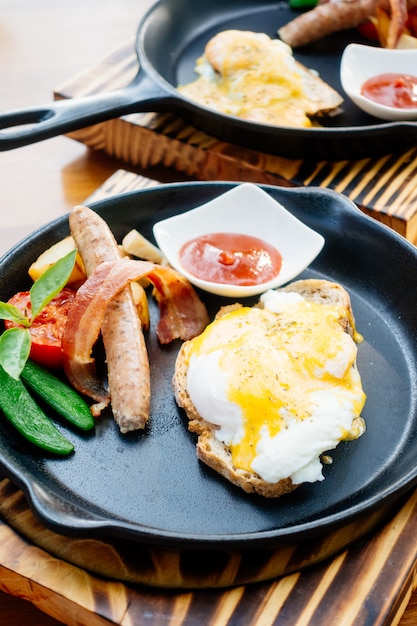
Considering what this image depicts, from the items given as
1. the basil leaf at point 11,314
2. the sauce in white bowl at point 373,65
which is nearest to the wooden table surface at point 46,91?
the basil leaf at point 11,314

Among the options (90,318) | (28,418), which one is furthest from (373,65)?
(28,418)

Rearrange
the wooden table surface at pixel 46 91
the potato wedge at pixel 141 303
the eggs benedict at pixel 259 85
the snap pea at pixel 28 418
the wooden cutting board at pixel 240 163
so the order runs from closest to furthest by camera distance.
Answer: the snap pea at pixel 28 418, the potato wedge at pixel 141 303, the wooden cutting board at pixel 240 163, the wooden table surface at pixel 46 91, the eggs benedict at pixel 259 85

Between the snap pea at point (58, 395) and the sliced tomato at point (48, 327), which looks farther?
the sliced tomato at point (48, 327)

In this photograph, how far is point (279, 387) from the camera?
93.4 inches

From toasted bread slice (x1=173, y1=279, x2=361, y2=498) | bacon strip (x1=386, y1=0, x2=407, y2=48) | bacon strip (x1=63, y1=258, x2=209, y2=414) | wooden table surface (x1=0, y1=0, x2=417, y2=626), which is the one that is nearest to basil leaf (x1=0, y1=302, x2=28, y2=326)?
bacon strip (x1=63, y1=258, x2=209, y2=414)

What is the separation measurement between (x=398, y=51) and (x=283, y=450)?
3.07m

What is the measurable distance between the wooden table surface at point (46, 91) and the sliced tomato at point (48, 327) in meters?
0.80

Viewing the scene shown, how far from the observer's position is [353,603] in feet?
6.89

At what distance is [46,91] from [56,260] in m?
2.29

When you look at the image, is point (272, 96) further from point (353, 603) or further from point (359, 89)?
point (353, 603)

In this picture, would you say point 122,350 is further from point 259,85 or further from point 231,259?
point 259,85

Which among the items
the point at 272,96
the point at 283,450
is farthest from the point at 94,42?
the point at 283,450

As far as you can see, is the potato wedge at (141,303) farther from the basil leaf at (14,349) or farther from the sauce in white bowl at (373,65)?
the sauce in white bowl at (373,65)

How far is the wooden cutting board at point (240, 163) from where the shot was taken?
3.59 m
